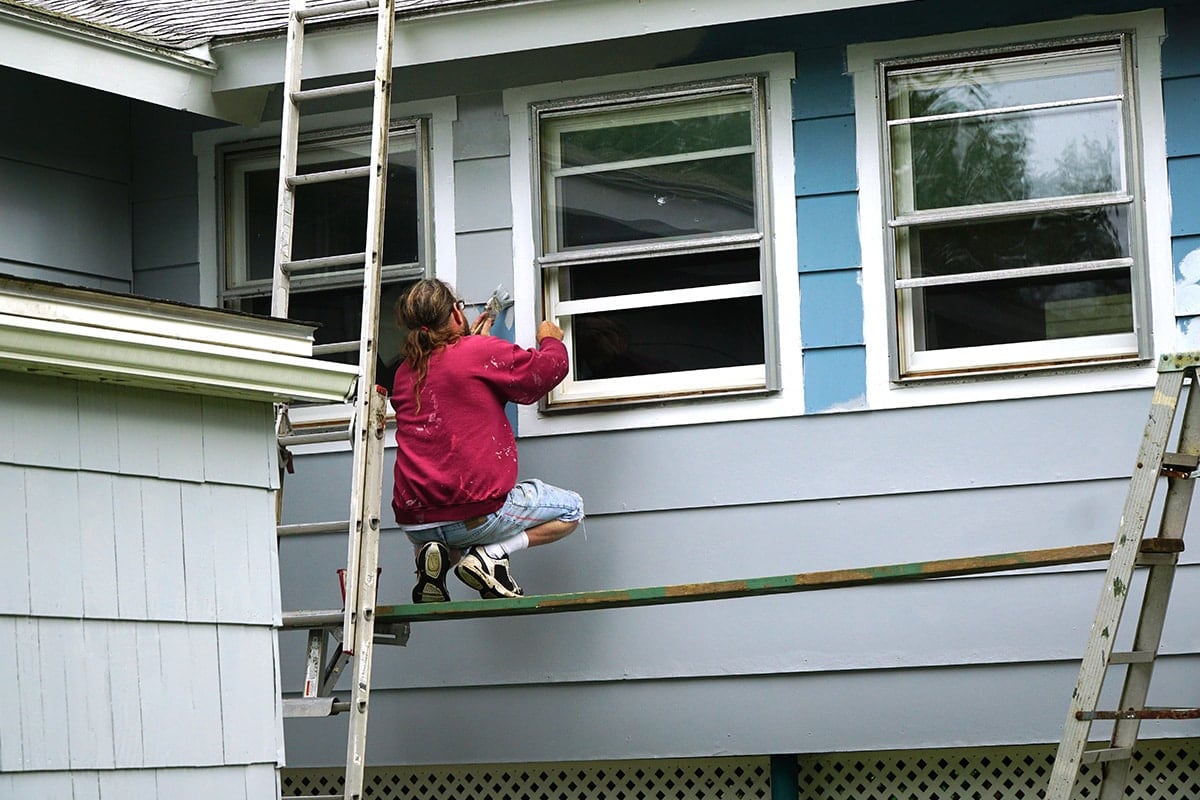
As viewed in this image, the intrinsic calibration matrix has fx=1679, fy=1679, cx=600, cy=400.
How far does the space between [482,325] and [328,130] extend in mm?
1172

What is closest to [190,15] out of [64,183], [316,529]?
[64,183]

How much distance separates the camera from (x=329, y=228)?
6777 mm

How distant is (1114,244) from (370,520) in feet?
8.82

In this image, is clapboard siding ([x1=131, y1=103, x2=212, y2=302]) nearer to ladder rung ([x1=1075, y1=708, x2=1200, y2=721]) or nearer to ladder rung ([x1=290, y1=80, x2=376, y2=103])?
ladder rung ([x1=290, y1=80, x2=376, y2=103])

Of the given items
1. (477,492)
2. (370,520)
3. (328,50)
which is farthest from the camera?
(328,50)

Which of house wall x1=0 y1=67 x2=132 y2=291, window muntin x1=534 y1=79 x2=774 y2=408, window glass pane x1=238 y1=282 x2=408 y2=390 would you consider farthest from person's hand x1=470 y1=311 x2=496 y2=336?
house wall x1=0 y1=67 x2=132 y2=291

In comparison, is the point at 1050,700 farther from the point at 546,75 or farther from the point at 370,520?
the point at 546,75

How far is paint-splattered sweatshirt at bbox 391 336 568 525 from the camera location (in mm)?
5742

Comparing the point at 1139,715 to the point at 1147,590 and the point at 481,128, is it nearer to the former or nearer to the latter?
the point at 1147,590

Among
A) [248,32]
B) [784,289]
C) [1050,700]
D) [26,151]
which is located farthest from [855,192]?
[26,151]

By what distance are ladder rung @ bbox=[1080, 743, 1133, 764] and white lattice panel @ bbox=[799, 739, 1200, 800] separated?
1112mm

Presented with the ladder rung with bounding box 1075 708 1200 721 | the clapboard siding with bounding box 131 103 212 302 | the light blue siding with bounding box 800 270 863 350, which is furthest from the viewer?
the clapboard siding with bounding box 131 103 212 302

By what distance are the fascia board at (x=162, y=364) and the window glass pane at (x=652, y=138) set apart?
2312 millimetres

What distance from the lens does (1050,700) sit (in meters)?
5.68
